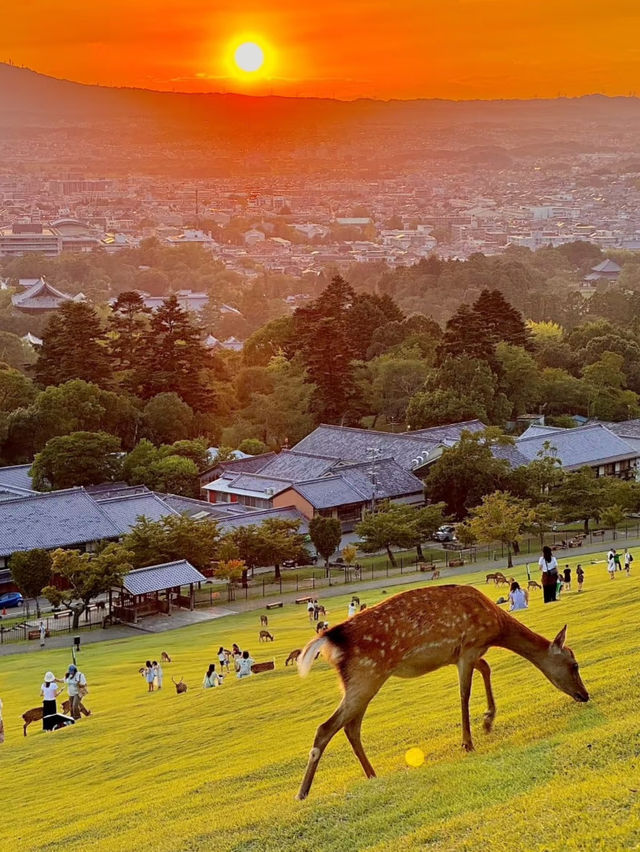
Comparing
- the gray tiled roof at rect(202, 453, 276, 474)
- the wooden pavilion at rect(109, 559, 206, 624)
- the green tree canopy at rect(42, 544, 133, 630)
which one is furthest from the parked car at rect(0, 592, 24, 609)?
the gray tiled roof at rect(202, 453, 276, 474)

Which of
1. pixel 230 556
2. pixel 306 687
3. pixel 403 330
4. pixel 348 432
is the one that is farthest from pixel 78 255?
pixel 306 687

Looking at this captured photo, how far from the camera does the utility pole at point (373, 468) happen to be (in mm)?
41700

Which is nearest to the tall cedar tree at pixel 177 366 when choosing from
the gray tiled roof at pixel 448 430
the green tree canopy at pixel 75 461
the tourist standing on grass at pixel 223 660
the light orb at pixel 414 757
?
the green tree canopy at pixel 75 461

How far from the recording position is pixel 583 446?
47.0 metres

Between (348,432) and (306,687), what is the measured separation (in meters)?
34.1

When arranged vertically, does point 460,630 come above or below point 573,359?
below

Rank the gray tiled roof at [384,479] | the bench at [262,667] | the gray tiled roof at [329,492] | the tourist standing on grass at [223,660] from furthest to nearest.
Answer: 1. the gray tiled roof at [384,479]
2. the gray tiled roof at [329,492]
3. the tourist standing on grass at [223,660]
4. the bench at [262,667]

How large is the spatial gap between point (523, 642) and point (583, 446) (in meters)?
39.0

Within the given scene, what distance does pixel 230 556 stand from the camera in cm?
3475

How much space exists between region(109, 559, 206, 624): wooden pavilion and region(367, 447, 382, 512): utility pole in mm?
10096

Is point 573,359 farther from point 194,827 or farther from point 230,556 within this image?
point 194,827

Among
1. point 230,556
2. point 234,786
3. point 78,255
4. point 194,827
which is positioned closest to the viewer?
point 194,827

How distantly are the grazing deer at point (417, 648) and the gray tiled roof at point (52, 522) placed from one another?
27586mm

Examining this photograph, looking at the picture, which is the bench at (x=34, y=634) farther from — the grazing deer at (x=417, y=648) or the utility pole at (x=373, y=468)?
the grazing deer at (x=417, y=648)
